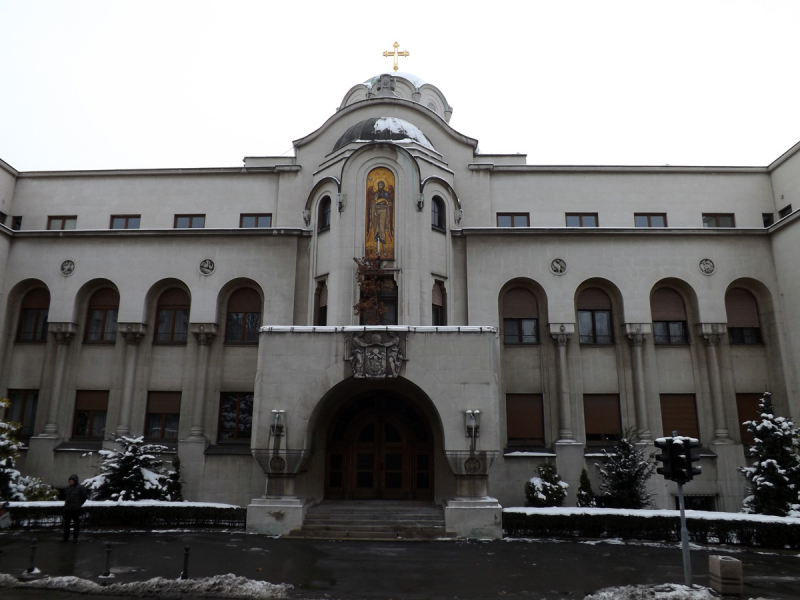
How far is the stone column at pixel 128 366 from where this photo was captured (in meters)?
24.2

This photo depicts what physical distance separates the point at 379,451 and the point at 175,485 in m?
8.63

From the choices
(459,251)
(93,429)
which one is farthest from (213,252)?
(459,251)

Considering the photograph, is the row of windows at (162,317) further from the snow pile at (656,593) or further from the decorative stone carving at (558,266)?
the snow pile at (656,593)

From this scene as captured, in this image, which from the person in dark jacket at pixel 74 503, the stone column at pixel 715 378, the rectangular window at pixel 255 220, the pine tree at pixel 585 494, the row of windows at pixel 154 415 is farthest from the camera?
the rectangular window at pixel 255 220

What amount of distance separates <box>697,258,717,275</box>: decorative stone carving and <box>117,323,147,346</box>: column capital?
26.8 meters

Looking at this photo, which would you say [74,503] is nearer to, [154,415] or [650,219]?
[154,415]

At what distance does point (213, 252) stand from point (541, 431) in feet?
58.2

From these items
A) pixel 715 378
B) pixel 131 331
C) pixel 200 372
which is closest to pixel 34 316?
pixel 131 331

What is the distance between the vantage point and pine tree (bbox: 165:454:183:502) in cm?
2180

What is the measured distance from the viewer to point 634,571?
13906 mm

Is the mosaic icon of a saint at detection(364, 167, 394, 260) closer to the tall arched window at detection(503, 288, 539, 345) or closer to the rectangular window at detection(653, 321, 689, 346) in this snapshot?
the tall arched window at detection(503, 288, 539, 345)

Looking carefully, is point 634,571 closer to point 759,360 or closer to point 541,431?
point 541,431

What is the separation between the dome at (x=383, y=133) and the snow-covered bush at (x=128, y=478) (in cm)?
1627

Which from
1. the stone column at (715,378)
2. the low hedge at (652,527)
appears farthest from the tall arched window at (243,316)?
the stone column at (715,378)
